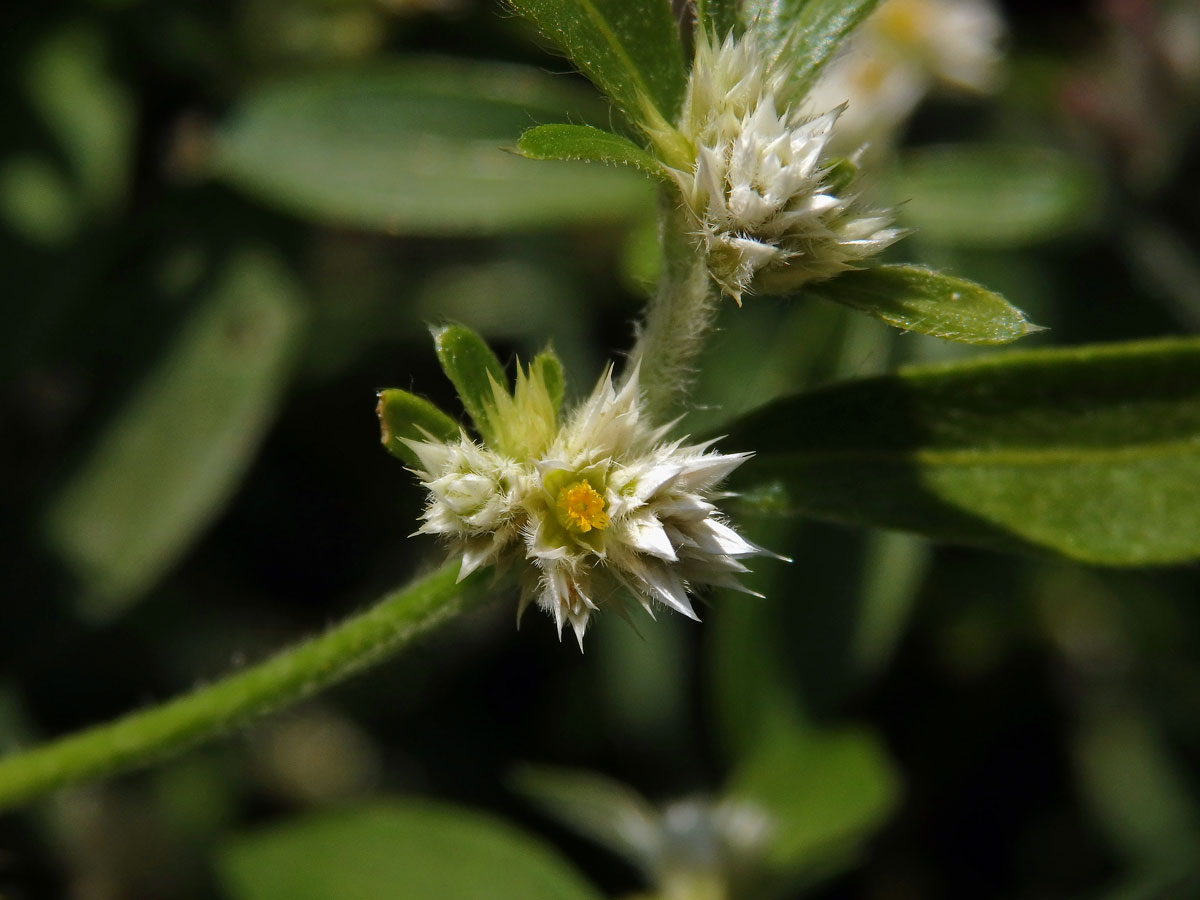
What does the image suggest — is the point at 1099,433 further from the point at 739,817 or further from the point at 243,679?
the point at 739,817

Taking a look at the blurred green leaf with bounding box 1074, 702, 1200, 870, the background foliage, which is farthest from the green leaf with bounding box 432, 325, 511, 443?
the blurred green leaf with bounding box 1074, 702, 1200, 870

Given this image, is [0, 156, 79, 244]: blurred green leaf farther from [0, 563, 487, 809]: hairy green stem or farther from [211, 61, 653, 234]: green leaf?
[0, 563, 487, 809]: hairy green stem

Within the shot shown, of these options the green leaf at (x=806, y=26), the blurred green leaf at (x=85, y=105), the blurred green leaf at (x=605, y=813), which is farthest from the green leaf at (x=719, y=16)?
the blurred green leaf at (x=85, y=105)

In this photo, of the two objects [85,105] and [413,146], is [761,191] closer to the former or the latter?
[413,146]

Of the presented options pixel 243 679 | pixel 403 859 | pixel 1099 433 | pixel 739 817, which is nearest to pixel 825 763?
pixel 739 817

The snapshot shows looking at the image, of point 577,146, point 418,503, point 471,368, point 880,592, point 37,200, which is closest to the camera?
point 577,146

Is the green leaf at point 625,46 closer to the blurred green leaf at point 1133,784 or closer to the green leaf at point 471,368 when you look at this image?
the green leaf at point 471,368

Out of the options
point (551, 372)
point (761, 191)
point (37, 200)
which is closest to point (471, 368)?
point (551, 372)
